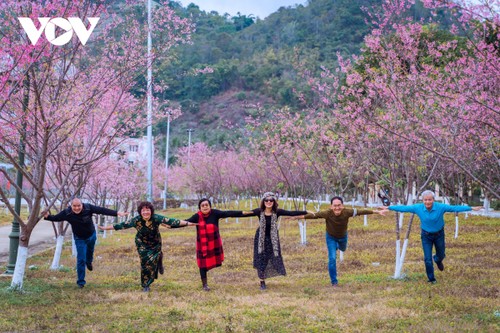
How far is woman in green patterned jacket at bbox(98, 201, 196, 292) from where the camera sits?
10.6m

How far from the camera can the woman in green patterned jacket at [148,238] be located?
1064 centimetres

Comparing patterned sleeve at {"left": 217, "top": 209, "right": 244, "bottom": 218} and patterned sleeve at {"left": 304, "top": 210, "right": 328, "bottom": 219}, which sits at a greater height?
patterned sleeve at {"left": 217, "top": 209, "right": 244, "bottom": 218}

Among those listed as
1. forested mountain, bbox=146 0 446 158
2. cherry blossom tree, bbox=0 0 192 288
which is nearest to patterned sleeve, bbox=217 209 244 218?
cherry blossom tree, bbox=0 0 192 288

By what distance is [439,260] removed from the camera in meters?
10.9

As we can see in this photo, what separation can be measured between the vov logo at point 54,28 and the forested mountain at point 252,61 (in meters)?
→ 72.1

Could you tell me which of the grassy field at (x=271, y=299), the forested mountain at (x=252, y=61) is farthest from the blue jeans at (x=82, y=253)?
the forested mountain at (x=252, y=61)

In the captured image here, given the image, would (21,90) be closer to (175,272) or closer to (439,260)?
(175,272)

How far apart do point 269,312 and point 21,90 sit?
271 inches

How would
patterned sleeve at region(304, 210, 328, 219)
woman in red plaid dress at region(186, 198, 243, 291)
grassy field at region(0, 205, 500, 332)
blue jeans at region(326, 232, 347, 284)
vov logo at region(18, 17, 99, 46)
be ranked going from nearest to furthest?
1. grassy field at region(0, 205, 500, 332)
2. vov logo at region(18, 17, 99, 46)
3. woman in red plaid dress at region(186, 198, 243, 291)
4. blue jeans at region(326, 232, 347, 284)
5. patterned sleeve at region(304, 210, 328, 219)

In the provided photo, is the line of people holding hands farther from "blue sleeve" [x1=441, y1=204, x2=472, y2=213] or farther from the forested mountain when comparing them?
the forested mountain

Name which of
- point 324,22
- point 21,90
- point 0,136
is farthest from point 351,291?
point 324,22

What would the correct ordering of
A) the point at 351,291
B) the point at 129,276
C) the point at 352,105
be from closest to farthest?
the point at 351,291 → the point at 129,276 → the point at 352,105

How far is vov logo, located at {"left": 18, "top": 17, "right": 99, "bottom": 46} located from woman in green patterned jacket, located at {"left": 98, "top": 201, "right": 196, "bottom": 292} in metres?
3.06

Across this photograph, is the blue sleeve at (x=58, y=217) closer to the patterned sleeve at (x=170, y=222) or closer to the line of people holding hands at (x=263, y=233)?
the line of people holding hands at (x=263, y=233)
